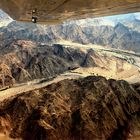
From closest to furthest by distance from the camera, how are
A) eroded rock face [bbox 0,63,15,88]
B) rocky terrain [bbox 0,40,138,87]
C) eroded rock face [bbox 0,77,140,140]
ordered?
eroded rock face [bbox 0,77,140,140], eroded rock face [bbox 0,63,15,88], rocky terrain [bbox 0,40,138,87]

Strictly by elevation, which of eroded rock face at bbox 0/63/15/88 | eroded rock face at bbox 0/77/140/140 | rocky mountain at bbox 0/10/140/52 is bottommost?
rocky mountain at bbox 0/10/140/52

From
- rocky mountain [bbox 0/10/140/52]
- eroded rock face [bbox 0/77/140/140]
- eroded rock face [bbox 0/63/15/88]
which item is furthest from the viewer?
rocky mountain [bbox 0/10/140/52]

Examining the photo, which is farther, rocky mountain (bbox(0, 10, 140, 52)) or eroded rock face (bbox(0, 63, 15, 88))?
rocky mountain (bbox(0, 10, 140, 52))

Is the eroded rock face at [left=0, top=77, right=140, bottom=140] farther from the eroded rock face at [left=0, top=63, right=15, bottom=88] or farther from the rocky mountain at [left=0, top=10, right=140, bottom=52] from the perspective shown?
the rocky mountain at [left=0, top=10, right=140, bottom=52]

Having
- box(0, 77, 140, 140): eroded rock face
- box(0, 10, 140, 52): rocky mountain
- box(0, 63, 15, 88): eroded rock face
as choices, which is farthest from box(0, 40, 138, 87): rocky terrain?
box(0, 77, 140, 140): eroded rock face

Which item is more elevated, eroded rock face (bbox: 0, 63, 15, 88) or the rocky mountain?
eroded rock face (bbox: 0, 63, 15, 88)

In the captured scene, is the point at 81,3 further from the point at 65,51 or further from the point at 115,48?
the point at 115,48

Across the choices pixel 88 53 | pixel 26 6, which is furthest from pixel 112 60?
pixel 26 6
